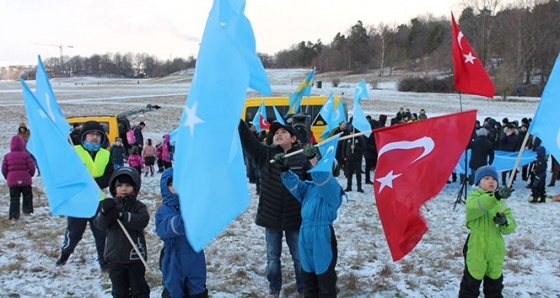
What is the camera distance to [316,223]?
12.3 feet

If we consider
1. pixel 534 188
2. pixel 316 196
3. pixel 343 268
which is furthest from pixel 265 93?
pixel 534 188

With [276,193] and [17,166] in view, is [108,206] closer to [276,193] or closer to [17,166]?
[276,193]

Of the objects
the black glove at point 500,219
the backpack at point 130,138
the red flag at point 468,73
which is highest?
the red flag at point 468,73

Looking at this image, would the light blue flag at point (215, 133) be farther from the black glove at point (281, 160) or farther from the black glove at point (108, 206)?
the black glove at point (108, 206)

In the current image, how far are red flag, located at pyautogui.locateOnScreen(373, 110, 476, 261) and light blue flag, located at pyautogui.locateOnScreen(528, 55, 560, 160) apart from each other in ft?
2.03

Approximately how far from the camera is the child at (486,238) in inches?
144

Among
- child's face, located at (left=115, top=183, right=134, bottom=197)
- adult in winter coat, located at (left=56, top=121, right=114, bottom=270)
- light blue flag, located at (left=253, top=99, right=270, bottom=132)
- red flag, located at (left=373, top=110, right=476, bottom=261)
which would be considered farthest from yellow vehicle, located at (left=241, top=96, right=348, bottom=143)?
red flag, located at (left=373, top=110, right=476, bottom=261)

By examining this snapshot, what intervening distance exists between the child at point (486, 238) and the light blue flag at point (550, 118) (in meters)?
0.58

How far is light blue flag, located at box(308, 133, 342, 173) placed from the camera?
345 centimetres

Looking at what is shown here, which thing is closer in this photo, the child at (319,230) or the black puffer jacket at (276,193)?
the child at (319,230)

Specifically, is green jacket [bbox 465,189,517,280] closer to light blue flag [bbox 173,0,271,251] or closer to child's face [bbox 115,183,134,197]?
light blue flag [bbox 173,0,271,251]

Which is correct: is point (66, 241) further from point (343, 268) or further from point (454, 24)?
point (454, 24)

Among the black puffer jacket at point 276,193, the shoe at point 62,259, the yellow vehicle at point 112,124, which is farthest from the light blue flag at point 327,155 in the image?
the yellow vehicle at point 112,124

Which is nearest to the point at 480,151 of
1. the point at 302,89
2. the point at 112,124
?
the point at 302,89
